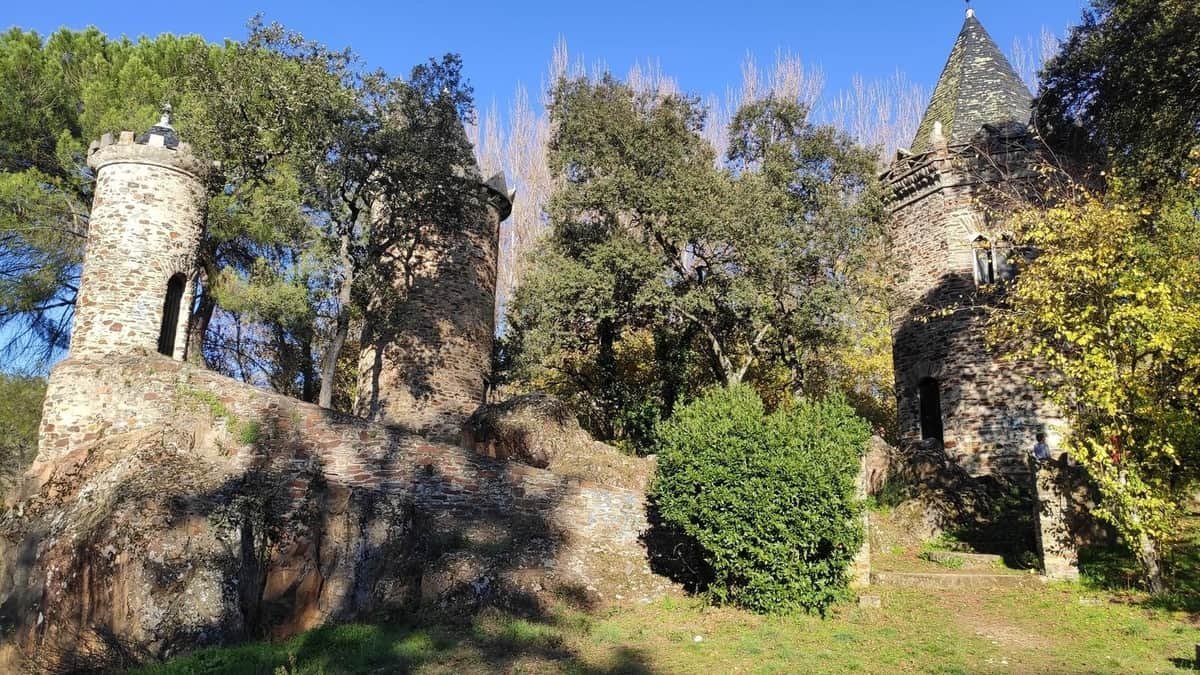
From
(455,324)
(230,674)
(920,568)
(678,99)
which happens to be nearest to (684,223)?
(678,99)

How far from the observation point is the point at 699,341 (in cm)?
2070

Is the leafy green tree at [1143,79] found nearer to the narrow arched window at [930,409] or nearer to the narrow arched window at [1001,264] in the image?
the narrow arched window at [1001,264]

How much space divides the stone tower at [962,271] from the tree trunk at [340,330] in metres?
12.0

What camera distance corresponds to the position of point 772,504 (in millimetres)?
8656

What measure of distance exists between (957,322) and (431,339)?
12521 mm

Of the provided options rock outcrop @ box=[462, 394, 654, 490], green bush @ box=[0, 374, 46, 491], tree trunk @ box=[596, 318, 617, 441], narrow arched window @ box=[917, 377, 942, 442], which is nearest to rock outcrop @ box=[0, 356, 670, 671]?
rock outcrop @ box=[462, 394, 654, 490]

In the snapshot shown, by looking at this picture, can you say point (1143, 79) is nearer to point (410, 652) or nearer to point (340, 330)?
point (410, 652)

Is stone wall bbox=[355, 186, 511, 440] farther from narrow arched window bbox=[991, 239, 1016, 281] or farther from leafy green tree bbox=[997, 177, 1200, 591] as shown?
leafy green tree bbox=[997, 177, 1200, 591]

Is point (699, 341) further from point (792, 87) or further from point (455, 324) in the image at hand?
point (792, 87)

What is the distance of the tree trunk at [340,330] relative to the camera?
1477 centimetres

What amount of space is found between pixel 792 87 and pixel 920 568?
28.8m

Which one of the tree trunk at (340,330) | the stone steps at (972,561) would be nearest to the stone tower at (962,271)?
the stone steps at (972,561)

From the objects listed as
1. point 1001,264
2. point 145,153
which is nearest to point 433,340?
point 145,153

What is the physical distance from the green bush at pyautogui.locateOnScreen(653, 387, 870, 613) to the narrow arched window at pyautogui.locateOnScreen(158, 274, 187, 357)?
407 inches
